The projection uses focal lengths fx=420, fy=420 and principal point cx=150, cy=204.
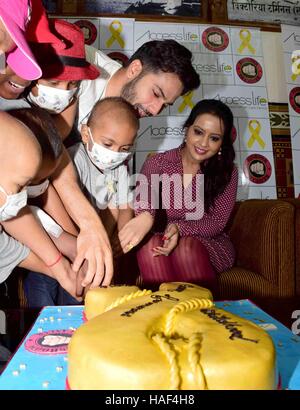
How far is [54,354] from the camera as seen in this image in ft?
2.18

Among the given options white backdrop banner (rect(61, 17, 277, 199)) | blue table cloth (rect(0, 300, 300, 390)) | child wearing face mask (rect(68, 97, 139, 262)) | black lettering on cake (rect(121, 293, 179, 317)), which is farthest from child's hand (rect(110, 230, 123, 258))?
white backdrop banner (rect(61, 17, 277, 199))

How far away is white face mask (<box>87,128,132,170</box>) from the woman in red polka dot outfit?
0.25 metres

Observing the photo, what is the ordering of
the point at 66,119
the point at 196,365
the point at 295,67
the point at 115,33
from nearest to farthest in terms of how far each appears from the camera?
the point at 196,365, the point at 66,119, the point at 115,33, the point at 295,67

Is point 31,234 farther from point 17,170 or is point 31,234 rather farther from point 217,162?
point 217,162

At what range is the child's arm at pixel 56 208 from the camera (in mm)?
1153

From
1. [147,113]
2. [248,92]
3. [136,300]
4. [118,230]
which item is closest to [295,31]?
[248,92]

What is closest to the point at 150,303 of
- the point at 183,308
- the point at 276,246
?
the point at 183,308

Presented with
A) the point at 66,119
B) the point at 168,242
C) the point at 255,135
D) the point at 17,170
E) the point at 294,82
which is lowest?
the point at 168,242

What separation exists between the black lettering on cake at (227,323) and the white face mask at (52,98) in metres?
0.78

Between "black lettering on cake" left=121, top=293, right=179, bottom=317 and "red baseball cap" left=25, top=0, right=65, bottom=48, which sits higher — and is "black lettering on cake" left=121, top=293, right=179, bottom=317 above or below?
below

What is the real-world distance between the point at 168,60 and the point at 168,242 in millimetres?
638

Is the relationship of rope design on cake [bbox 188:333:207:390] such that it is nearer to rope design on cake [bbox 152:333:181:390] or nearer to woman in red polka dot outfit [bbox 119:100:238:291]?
rope design on cake [bbox 152:333:181:390]

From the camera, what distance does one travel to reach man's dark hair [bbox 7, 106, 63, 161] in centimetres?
100
